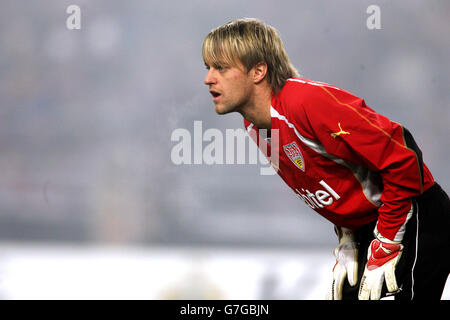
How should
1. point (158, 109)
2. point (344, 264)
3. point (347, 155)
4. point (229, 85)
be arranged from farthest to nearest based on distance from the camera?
point (158, 109)
point (344, 264)
point (229, 85)
point (347, 155)

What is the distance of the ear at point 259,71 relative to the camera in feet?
5.25

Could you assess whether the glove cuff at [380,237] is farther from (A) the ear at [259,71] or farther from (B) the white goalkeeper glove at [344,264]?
(A) the ear at [259,71]

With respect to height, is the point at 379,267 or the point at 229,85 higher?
the point at 229,85

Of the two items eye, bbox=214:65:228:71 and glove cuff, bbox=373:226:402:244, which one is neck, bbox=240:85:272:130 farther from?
glove cuff, bbox=373:226:402:244

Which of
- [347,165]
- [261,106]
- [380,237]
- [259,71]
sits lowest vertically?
[380,237]

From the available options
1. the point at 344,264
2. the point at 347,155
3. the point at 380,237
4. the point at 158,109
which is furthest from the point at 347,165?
the point at 158,109

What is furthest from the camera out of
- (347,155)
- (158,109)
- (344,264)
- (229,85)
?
(158,109)

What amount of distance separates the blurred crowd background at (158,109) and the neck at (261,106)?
2.12 m

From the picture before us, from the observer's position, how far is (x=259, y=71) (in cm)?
161

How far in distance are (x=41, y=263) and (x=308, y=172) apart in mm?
2255

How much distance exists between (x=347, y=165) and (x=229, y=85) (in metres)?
0.41

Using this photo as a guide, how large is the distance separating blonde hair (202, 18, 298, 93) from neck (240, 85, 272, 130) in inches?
1.2

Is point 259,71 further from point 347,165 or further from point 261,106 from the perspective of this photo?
point 347,165

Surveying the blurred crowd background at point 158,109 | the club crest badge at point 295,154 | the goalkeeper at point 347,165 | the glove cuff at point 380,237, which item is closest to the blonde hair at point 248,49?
the goalkeeper at point 347,165
